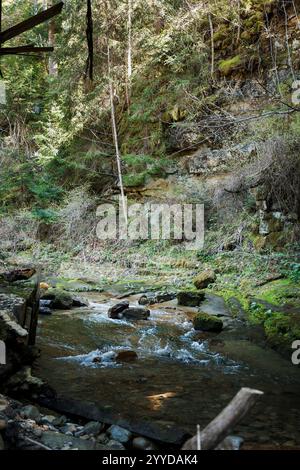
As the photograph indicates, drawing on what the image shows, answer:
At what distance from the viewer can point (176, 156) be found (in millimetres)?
16125

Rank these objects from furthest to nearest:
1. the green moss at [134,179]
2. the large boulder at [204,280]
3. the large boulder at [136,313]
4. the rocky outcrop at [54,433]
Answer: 1. the green moss at [134,179]
2. the large boulder at [204,280]
3. the large boulder at [136,313]
4. the rocky outcrop at [54,433]

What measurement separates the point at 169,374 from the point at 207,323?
2.40m

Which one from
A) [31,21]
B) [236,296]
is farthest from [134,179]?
[31,21]

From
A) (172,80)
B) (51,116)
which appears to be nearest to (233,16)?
(172,80)

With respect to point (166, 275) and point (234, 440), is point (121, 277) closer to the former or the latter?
point (166, 275)

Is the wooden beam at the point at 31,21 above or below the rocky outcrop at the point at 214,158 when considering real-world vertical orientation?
below

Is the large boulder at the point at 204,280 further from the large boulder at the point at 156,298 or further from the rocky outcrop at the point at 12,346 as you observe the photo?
the rocky outcrop at the point at 12,346

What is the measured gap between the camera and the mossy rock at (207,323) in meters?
7.35

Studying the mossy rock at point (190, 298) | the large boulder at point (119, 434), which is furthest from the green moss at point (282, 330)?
the large boulder at point (119, 434)

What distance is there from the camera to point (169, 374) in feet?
17.0

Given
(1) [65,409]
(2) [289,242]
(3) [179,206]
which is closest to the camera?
(1) [65,409]

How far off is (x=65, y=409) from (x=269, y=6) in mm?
16230

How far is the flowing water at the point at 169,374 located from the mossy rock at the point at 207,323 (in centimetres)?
19

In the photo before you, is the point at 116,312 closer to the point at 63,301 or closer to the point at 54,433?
the point at 63,301
